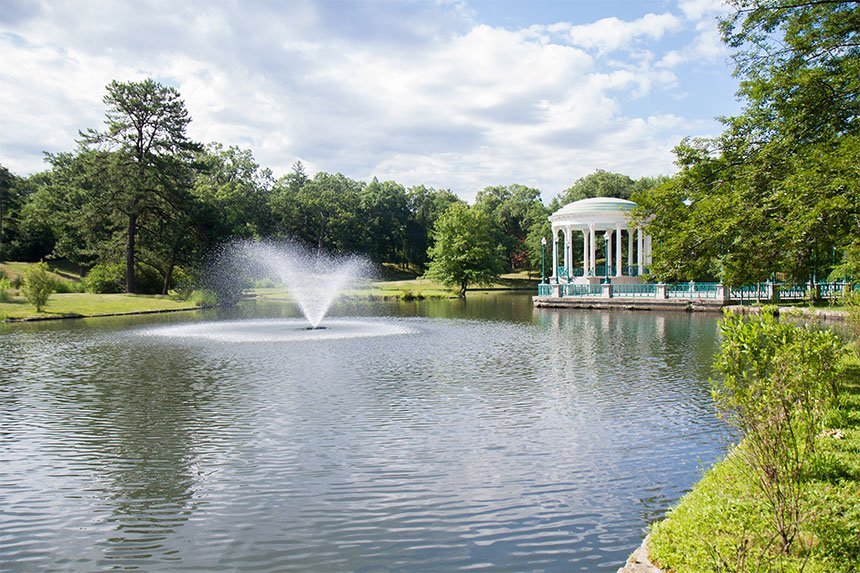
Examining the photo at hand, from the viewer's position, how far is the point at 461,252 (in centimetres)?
7569

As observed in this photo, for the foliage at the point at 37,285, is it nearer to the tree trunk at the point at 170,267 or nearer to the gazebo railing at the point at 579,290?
the tree trunk at the point at 170,267

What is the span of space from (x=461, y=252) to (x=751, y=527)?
69991mm

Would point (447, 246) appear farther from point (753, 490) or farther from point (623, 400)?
point (753, 490)

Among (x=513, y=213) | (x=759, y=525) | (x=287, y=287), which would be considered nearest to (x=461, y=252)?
(x=287, y=287)

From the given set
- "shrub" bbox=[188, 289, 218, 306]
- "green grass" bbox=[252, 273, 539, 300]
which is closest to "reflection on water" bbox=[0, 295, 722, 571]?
"shrub" bbox=[188, 289, 218, 306]

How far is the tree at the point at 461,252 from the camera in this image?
74500 mm

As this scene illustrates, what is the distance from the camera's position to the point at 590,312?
45844 millimetres

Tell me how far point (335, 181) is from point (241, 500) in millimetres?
106795

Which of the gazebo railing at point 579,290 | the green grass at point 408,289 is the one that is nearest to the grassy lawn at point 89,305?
the green grass at point 408,289

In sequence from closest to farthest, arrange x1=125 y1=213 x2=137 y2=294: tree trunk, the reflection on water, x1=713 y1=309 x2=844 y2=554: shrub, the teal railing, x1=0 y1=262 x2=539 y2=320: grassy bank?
x1=713 y1=309 x2=844 y2=554: shrub
the reflection on water
x1=0 y1=262 x2=539 y2=320: grassy bank
the teal railing
x1=125 y1=213 x2=137 y2=294: tree trunk

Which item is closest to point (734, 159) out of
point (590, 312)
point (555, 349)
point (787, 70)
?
point (787, 70)

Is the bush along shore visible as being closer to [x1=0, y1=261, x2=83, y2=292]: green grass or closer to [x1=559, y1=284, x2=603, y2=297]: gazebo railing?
[x1=559, y1=284, x2=603, y2=297]: gazebo railing

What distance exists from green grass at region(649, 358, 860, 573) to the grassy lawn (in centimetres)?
4120

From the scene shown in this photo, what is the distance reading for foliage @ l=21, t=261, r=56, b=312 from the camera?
40.1 m
